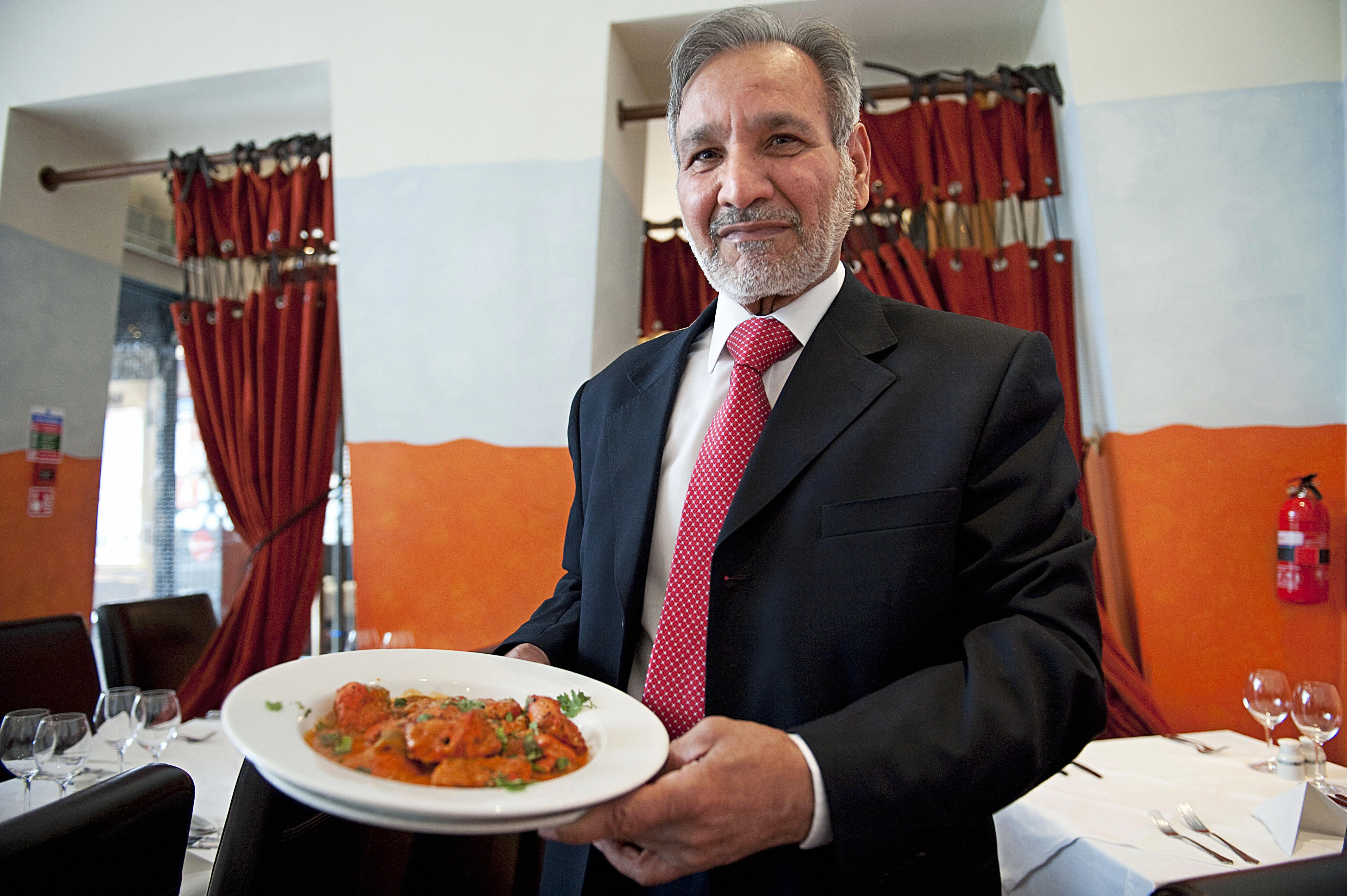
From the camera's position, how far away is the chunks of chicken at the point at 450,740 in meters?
0.67

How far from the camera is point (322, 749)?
2.28 ft

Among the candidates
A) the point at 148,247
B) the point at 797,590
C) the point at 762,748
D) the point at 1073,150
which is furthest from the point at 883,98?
the point at 148,247

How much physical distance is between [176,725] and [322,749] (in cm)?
129

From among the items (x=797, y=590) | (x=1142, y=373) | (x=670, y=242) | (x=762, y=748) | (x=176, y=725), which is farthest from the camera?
(x=670, y=242)

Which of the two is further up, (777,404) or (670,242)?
(670,242)

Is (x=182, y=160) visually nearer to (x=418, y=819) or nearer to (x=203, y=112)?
(x=203, y=112)

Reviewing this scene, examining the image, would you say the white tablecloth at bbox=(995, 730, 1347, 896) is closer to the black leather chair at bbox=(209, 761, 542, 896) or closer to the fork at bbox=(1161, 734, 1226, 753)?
the fork at bbox=(1161, 734, 1226, 753)

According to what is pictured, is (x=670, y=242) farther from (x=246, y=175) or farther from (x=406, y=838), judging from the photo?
(x=406, y=838)

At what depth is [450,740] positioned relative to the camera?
0.68m

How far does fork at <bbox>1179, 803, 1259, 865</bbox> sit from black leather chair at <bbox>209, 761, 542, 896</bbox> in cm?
117

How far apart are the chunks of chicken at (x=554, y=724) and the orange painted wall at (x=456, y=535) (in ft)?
5.98

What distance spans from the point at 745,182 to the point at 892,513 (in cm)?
43

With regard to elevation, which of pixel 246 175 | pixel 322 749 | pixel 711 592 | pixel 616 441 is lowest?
pixel 322 749

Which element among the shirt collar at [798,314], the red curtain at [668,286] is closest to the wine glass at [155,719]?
the shirt collar at [798,314]
